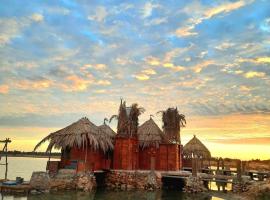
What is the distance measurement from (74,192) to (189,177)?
9.43 m

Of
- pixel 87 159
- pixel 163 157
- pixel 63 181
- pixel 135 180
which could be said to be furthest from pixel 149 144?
pixel 63 181

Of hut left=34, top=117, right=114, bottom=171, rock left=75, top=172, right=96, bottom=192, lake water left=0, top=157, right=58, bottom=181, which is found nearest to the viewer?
rock left=75, top=172, right=96, bottom=192

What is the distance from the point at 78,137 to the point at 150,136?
751 centimetres

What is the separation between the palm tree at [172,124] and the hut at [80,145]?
608 cm

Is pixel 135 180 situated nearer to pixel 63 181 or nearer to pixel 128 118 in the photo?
pixel 128 118

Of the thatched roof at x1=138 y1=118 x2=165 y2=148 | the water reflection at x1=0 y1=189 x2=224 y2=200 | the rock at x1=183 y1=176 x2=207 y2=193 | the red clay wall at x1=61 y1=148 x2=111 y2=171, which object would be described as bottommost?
the water reflection at x1=0 y1=189 x2=224 y2=200

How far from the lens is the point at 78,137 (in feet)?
86.3

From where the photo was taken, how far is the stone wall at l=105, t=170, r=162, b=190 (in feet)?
93.0

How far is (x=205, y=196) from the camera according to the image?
26094mm

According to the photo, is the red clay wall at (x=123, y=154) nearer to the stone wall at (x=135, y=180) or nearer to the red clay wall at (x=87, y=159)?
the stone wall at (x=135, y=180)

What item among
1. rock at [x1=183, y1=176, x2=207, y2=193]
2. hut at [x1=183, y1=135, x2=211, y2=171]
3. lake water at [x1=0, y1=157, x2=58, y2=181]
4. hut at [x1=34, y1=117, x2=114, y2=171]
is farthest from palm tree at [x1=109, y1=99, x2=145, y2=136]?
lake water at [x1=0, y1=157, x2=58, y2=181]

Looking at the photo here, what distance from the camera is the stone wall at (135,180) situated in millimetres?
28359

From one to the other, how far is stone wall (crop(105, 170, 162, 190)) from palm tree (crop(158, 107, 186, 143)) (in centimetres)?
463

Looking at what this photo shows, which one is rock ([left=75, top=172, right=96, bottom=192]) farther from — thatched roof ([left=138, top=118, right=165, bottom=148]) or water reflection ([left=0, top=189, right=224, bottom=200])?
thatched roof ([left=138, top=118, right=165, bottom=148])
